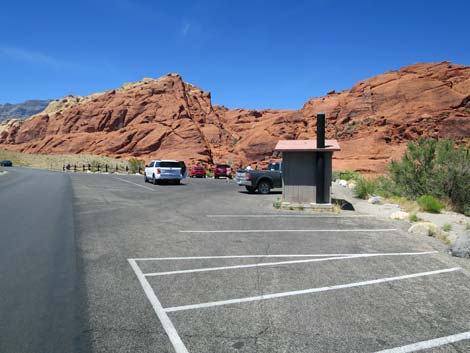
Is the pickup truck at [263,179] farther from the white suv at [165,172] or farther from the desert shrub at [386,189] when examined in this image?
the white suv at [165,172]

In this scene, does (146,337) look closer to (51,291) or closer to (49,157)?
(51,291)

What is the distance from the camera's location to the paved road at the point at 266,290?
13.4 feet

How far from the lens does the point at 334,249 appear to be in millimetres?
8383

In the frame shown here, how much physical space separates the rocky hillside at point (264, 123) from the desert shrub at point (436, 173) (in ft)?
99.7

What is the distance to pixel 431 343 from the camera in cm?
404

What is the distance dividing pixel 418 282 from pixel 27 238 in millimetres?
7910

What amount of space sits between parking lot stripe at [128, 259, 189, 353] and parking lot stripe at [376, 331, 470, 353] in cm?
198

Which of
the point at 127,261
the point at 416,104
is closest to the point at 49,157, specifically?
the point at 416,104

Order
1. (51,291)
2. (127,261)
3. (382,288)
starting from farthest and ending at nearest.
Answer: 1. (127,261)
2. (382,288)
3. (51,291)

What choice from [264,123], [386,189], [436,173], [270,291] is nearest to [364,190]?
[386,189]

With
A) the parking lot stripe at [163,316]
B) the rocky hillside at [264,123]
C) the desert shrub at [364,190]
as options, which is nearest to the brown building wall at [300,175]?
the desert shrub at [364,190]

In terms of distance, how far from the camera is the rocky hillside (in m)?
63.8

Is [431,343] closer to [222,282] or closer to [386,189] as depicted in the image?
[222,282]

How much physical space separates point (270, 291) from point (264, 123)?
82835 millimetres
